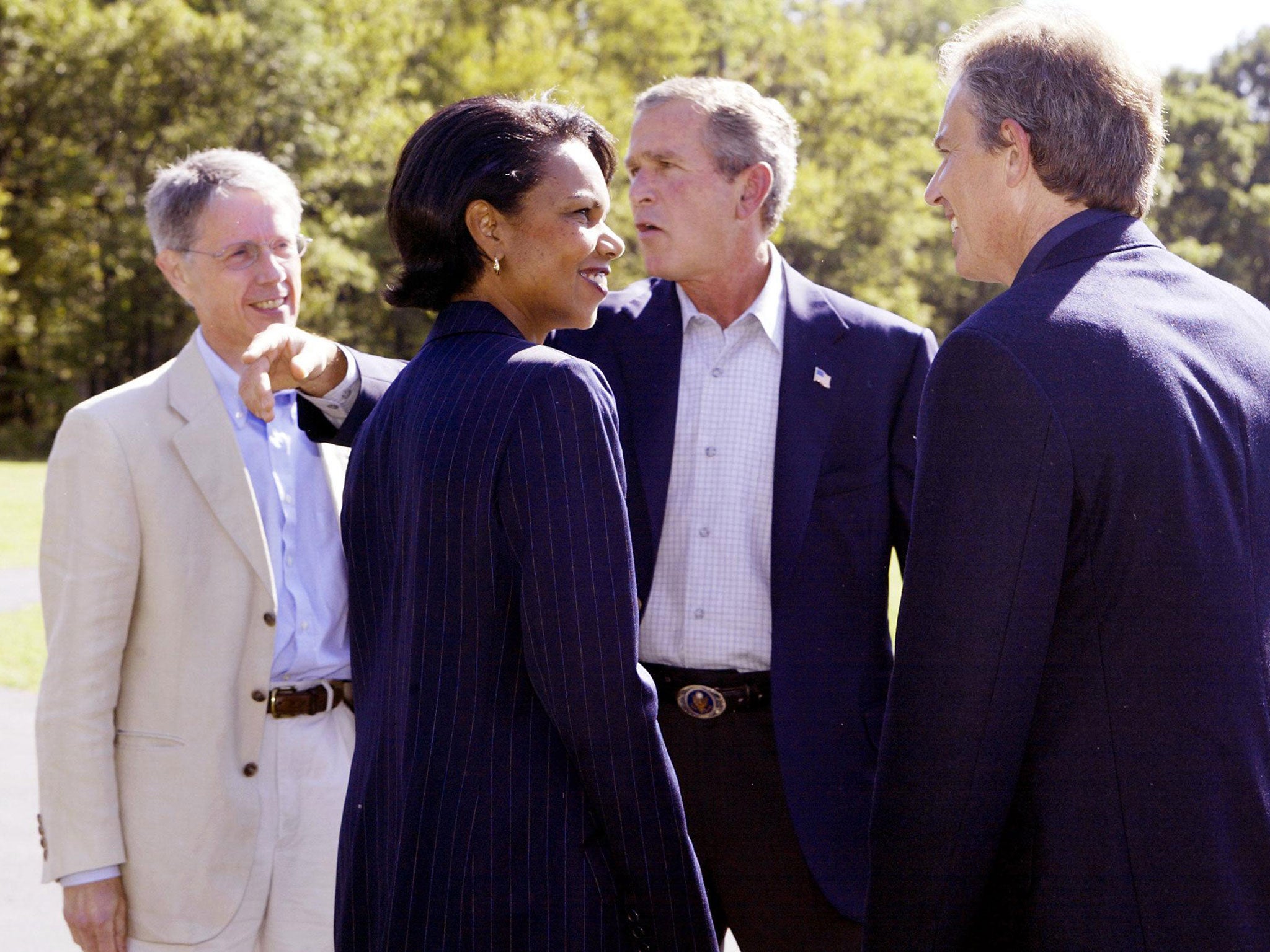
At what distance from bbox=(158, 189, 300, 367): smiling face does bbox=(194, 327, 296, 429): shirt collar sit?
0.02m

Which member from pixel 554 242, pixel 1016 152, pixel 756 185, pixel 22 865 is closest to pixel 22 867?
pixel 22 865

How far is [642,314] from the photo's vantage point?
11.8 ft

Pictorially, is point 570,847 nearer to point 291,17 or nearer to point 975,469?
point 975,469

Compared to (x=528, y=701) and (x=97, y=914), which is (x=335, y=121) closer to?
(x=97, y=914)

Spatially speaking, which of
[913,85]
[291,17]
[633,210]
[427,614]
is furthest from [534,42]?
[427,614]

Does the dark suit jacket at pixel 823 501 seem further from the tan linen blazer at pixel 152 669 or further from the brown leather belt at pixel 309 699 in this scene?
the brown leather belt at pixel 309 699

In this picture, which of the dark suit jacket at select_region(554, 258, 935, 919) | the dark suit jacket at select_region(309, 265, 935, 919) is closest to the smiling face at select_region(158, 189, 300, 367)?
the dark suit jacket at select_region(309, 265, 935, 919)

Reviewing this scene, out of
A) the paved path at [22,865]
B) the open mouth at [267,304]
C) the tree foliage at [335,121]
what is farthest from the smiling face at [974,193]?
the tree foliage at [335,121]

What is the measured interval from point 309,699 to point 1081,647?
184 centimetres

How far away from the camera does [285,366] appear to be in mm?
2637

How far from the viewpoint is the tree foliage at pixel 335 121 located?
30.7 m

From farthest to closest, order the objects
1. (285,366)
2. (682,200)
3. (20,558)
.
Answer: (20,558) → (682,200) → (285,366)

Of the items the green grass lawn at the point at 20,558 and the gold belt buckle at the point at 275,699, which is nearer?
the gold belt buckle at the point at 275,699

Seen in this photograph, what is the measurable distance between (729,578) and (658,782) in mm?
1398
